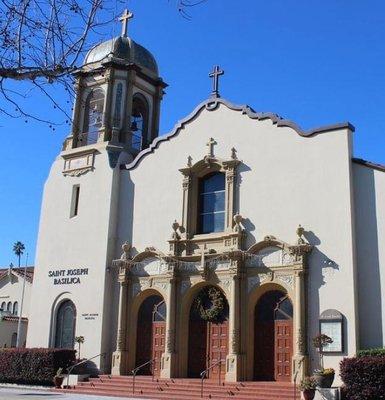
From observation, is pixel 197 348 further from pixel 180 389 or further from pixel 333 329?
pixel 333 329

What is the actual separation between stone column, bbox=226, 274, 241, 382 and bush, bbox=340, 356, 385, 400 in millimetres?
4317

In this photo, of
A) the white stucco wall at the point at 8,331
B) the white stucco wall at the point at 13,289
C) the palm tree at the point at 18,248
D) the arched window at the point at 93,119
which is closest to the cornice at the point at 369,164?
the arched window at the point at 93,119

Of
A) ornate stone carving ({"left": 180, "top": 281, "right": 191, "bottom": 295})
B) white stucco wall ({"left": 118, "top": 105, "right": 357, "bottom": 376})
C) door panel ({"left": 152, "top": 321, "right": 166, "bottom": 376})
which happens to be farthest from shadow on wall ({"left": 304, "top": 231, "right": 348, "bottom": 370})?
door panel ({"left": 152, "top": 321, "right": 166, "bottom": 376})

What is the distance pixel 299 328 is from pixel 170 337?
17.5ft

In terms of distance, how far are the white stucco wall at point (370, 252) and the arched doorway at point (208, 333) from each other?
17.1ft

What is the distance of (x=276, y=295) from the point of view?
71.5 ft

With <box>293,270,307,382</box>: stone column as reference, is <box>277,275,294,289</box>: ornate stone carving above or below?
above

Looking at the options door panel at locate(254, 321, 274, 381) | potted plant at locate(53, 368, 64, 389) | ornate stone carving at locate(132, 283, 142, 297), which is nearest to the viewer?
door panel at locate(254, 321, 274, 381)

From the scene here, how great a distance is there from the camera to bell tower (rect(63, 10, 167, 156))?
28.3m

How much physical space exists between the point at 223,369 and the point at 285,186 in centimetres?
702

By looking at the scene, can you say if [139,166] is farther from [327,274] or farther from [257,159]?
[327,274]

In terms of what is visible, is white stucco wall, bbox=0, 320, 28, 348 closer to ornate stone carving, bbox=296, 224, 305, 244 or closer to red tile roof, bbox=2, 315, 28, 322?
red tile roof, bbox=2, 315, 28, 322

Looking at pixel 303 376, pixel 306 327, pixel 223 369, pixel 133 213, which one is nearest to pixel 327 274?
pixel 306 327

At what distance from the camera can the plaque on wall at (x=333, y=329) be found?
1936 cm
